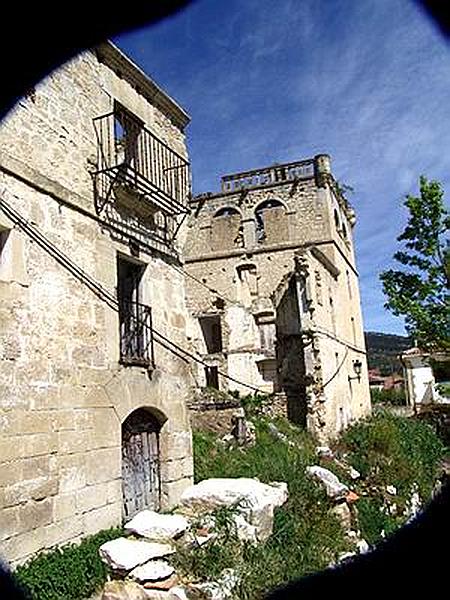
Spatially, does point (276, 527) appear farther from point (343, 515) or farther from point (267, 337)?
point (267, 337)

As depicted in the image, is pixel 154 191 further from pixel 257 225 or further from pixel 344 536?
pixel 257 225

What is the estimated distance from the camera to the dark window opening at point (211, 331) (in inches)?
884

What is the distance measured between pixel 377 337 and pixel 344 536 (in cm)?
6141

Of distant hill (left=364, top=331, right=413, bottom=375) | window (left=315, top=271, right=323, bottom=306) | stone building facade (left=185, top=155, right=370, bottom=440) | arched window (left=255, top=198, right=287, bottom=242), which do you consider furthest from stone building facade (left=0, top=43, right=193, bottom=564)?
distant hill (left=364, top=331, right=413, bottom=375)

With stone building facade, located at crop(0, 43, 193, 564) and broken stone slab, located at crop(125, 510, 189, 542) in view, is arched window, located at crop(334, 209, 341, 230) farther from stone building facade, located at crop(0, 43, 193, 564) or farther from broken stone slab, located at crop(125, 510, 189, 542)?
broken stone slab, located at crop(125, 510, 189, 542)

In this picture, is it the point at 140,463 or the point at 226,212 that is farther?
the point at 226,212

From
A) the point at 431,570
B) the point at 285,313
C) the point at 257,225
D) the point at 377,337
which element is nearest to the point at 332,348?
the point at 285,313

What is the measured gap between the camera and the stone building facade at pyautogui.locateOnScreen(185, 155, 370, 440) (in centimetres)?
1786

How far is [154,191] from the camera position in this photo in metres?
8.66

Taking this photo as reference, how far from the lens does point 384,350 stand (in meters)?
61.1

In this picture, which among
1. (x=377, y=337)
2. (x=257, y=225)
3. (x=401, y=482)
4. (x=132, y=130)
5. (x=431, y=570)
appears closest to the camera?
(x=431, y=570)

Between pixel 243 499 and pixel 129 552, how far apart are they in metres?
1.85

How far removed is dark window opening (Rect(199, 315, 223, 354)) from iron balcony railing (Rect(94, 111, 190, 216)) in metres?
12.8

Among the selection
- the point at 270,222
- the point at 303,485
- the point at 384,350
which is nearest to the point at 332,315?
the point at 270,222
